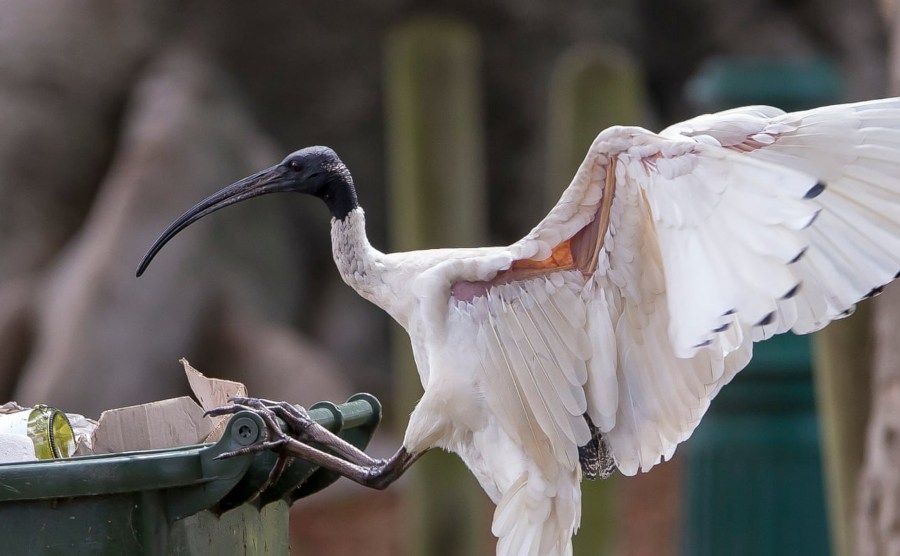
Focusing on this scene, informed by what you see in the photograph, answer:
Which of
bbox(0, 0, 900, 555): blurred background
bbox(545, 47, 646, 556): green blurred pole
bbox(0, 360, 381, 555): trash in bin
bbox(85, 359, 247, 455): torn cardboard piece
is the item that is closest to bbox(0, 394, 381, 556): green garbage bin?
bbox(0, 360, 381, 555): trash in bin

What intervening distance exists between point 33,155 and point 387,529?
3.77m

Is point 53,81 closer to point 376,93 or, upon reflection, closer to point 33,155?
point 33,155

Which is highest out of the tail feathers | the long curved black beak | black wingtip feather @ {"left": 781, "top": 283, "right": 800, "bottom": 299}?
the long curved black beak

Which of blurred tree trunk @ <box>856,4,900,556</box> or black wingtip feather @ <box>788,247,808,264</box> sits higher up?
black wingtip feather @ <box>788,247,808,264</box>

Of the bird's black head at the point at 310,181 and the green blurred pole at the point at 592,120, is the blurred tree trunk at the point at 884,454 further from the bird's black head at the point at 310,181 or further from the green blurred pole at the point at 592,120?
the bird's black head at the point at 310,181

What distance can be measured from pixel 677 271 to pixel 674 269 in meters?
0.01

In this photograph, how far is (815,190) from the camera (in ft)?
9.37

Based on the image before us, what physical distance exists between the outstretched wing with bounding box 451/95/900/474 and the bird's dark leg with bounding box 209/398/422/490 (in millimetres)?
373

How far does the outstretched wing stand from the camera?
9.31 ft

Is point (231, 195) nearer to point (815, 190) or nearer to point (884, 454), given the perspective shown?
point (815, 190)

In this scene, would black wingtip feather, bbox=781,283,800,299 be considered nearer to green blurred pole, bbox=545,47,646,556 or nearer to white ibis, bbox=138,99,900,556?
white ibis, bbox=138,99,900,556

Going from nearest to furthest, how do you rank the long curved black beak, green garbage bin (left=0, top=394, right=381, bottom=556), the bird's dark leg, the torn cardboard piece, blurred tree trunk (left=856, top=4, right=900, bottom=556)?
green garbage bin (left=0, top=394, right=381, bottom=556) < the torn cardboard piece < the bird's dark leg < the long curved black beak < blurred tree trunk (left=856, top=4, right=900, bottom=556)

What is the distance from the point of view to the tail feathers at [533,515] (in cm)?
339

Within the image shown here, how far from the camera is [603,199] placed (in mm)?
3195
